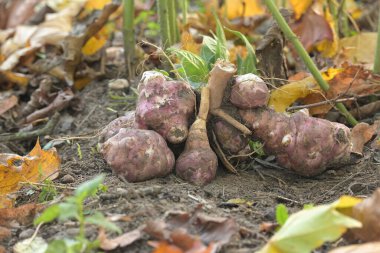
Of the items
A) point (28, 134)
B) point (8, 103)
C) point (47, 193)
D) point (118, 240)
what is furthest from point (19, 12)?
point (118, 240)

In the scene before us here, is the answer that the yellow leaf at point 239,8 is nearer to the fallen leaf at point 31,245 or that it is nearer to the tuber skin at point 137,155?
the tuber skin at point 137,155

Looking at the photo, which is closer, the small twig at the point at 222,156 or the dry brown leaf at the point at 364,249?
the dry brown leaf at the point at 364,249

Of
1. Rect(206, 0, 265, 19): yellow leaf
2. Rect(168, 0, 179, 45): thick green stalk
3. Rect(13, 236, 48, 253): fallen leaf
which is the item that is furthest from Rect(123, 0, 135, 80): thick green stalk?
Rect(13, 236, 48, 253): fallen leaf

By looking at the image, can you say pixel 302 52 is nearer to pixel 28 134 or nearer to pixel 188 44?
pixel 188 44

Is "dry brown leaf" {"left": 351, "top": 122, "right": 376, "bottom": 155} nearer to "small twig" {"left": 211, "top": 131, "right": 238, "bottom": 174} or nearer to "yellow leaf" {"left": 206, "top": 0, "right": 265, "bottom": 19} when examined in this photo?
"small twig" {"left": 211, "top": 131, "right": 238, "bottom": 174}

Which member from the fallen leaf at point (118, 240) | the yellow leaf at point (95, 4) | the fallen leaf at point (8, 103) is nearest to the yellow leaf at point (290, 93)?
the fallen leaf at point (118, 240)

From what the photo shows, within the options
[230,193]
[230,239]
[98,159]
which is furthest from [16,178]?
[230,239]
